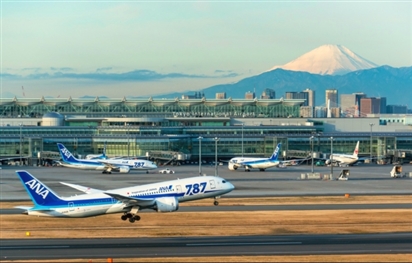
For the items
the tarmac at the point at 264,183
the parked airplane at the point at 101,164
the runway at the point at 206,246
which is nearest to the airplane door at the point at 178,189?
the runway at the point at 206,246

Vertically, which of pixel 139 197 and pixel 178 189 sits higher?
pixel 178 189

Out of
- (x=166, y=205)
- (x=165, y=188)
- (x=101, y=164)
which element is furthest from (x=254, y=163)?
(x=166, y=205)

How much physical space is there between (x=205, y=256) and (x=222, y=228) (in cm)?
1552

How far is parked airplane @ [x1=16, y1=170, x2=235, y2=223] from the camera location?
72250mm

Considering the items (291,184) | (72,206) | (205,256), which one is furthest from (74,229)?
(291,184)

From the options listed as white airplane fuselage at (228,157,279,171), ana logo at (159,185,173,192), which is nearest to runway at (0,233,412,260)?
ana logo at (159,185,173,192)

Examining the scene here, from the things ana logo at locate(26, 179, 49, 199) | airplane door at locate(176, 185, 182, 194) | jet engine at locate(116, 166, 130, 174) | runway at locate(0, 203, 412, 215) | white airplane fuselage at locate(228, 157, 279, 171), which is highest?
ana logo at locate(26, 179, 49, 199)

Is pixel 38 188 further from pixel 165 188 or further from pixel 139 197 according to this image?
pixel 165 188

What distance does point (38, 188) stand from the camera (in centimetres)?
7194

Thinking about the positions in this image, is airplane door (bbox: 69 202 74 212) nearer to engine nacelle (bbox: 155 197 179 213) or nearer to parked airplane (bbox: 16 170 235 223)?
parked airplane (bbox: 16 170 235 223)

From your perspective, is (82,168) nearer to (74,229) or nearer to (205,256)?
(74,229)

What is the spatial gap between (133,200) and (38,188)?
9.72 meters

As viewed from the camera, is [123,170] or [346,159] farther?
[346,159]

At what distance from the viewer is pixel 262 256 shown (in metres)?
56.9
